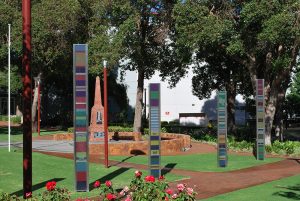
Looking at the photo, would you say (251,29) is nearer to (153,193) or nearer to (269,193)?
(269,193)

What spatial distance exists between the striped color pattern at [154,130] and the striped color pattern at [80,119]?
3.10 meters

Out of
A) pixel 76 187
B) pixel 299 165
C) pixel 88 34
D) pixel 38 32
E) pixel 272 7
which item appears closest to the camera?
pixel 76 187

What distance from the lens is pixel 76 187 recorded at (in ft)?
44.4

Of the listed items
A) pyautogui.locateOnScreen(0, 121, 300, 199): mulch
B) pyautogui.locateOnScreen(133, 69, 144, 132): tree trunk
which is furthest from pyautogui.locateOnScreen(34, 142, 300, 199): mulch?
pyautogui.locateOnScreen(133, 69, 144, 132): tree trunk

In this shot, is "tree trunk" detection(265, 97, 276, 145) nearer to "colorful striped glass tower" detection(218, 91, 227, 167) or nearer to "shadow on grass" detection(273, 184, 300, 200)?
"colorful striped glass tower" detection(218, 91, 227, 167)

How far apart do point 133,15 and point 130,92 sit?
108 feet

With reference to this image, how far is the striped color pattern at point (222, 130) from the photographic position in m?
20.4

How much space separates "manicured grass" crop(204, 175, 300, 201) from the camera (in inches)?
513

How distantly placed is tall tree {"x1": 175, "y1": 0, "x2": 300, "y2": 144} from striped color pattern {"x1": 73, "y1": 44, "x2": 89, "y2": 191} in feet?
40.5

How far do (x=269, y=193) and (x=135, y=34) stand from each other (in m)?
21.8

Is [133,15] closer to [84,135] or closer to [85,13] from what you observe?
[85,13]

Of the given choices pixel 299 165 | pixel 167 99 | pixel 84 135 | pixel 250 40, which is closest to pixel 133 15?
pixel 250 40

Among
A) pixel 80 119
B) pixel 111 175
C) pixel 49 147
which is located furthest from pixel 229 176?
pixel 49 147

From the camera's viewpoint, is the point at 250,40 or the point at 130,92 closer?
the point at 250,40
